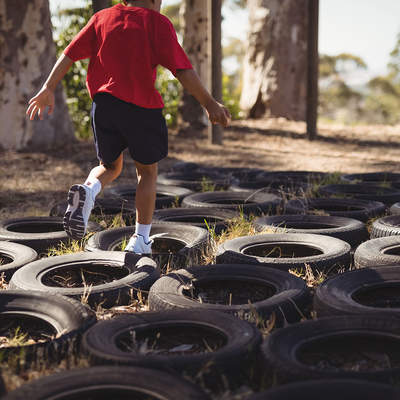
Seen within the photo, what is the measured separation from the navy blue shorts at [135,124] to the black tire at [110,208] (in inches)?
67.5

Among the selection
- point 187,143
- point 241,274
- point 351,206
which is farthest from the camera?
point 187,143

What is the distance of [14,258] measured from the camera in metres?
4.51

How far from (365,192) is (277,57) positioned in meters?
8.87

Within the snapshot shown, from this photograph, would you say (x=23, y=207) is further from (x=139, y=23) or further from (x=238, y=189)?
(x=139, y=23)

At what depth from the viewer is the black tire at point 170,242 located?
4445mm

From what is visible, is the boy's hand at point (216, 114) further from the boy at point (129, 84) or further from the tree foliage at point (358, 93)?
the tree foliage at point (358, 93)

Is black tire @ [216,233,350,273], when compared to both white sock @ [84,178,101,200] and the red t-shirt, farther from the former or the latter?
the red t-shirt

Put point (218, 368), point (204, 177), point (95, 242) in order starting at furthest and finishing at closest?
point (204, 177), point (95, 242), point (218, 368)

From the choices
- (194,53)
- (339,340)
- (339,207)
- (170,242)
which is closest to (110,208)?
(170,242)

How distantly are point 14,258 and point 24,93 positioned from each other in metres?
7.13

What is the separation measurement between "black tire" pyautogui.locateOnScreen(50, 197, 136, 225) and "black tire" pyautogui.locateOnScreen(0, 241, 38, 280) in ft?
3.94

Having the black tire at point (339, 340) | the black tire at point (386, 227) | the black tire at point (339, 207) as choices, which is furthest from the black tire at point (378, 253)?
the black tire at point (339, 340)

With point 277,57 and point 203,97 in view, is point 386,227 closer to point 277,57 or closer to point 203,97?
point 203,97

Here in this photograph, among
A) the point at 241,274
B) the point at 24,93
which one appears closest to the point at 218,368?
the point at 241,274
